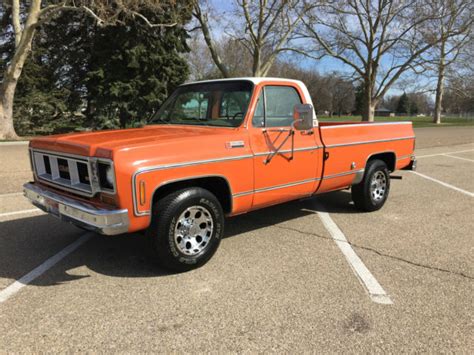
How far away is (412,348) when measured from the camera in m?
2.75

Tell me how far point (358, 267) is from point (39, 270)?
10.8 feet

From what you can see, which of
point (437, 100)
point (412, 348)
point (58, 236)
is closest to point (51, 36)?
point (58, 236)

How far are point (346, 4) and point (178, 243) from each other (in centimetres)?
2961

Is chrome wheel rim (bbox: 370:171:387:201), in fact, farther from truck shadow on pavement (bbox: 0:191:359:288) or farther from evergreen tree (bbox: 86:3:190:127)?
evergreen tree (bbox: 86:3:190:127)

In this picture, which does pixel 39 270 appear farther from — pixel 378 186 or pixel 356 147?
pixel 378 186

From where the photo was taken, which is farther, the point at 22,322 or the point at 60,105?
the point at 60,105

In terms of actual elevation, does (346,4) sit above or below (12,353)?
above

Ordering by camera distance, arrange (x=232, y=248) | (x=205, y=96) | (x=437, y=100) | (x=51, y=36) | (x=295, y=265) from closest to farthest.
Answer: (x=295, y=265), (x=232, y=248), (x=205, y=96), (x=51, y=36), (x=437, y=100)

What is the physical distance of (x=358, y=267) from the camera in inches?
160

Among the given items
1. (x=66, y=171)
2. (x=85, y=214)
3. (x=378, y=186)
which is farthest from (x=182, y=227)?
(x=378, y=186)

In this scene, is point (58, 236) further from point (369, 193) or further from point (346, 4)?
point (346, 4)

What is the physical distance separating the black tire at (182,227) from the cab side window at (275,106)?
1.13m

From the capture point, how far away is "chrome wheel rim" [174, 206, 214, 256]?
12.6 ft

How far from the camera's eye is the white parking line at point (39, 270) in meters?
3.51
